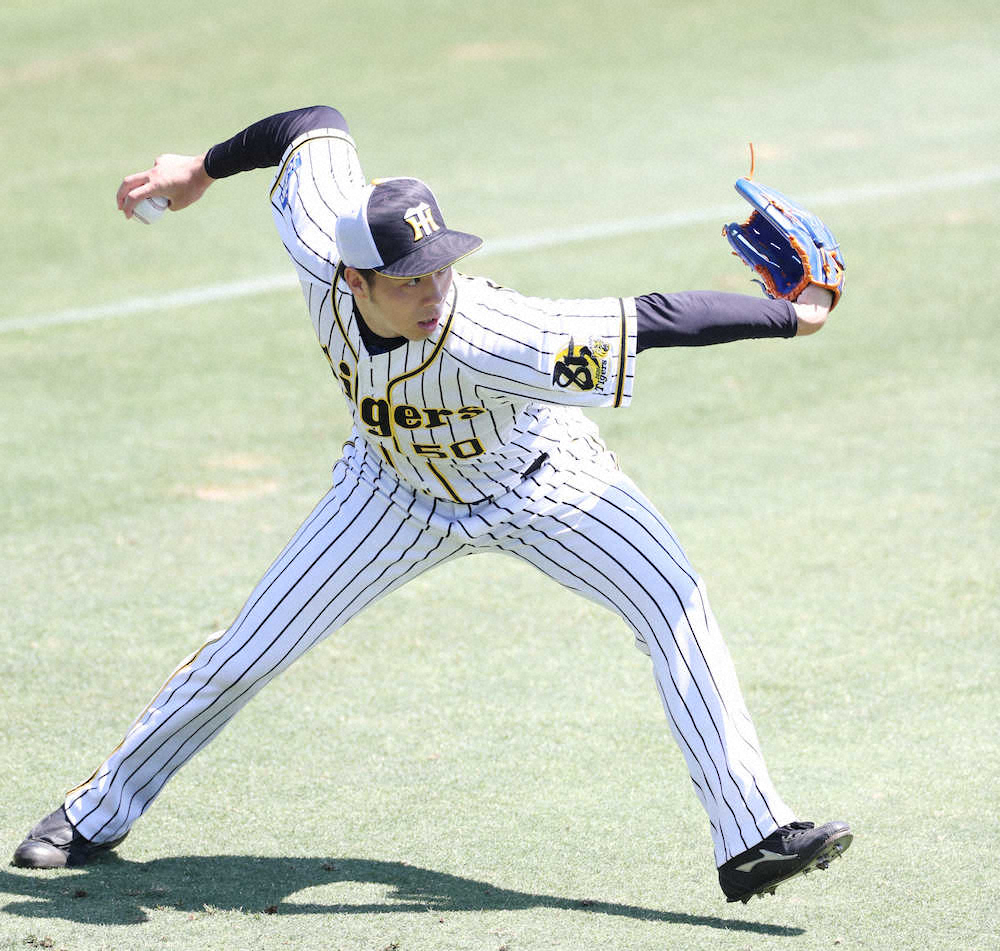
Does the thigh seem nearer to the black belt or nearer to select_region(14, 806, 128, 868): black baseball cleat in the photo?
the black belt

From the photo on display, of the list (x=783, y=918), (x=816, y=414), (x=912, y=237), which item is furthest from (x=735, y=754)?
(x=912, y=237)

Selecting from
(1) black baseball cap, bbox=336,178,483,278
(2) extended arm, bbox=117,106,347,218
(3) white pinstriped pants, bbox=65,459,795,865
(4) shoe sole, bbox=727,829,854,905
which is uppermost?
(2) extended arm, bbox=117,106,347,218

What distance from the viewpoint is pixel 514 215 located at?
1041 cm

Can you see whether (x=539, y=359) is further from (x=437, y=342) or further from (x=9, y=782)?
(x=9, y=782)

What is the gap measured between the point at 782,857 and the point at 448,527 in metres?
1.14

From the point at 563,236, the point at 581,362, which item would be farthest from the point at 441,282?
the point at 563,236

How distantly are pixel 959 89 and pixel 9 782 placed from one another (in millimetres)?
11061

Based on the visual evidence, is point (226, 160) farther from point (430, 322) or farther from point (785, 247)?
point (785, 247)

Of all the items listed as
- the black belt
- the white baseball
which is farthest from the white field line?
the black belt

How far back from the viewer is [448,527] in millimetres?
3725

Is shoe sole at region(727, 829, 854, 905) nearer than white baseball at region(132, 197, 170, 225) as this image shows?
Yes

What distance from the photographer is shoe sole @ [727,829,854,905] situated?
11.4ft

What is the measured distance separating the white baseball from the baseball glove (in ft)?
5.26

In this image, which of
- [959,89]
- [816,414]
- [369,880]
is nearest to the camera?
[369,880]
